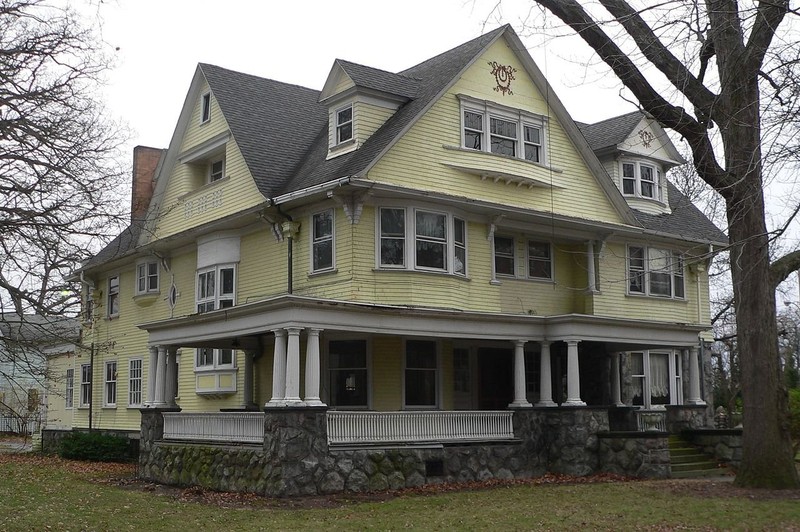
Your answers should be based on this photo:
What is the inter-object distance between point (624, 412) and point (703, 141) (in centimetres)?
935

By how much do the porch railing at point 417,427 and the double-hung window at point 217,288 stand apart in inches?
267

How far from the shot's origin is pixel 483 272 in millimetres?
22734

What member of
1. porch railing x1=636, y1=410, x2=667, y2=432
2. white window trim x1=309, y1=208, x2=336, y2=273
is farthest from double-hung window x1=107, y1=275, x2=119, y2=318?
porch railing x1=636, y1=410, x2=667, y2=432

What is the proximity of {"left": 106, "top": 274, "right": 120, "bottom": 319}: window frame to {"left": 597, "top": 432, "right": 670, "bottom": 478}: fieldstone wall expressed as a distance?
1733cm

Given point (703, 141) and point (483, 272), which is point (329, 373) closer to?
point (483, 272)

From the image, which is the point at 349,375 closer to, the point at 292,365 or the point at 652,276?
the point at 292,365

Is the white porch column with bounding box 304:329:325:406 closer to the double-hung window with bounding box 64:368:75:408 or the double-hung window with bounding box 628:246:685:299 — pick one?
the double-hung window with bounding box 628:246:685:299

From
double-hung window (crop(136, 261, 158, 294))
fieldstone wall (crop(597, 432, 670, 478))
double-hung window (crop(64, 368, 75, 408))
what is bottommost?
fieldstone wall (crop(597, 432, 670, 478))

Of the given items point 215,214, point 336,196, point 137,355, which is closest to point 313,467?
point 336,196

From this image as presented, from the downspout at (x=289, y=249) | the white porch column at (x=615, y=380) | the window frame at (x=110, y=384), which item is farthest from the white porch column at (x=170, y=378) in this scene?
the white porch column at (x=615, y=380)

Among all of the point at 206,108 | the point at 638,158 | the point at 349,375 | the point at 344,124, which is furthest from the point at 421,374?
the point at 638,158

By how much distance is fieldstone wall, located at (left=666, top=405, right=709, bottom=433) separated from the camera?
83.2 feet

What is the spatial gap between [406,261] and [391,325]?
6.80 feet

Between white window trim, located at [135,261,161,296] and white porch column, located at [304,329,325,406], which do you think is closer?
white porch column, located at [304,329,325,406]
